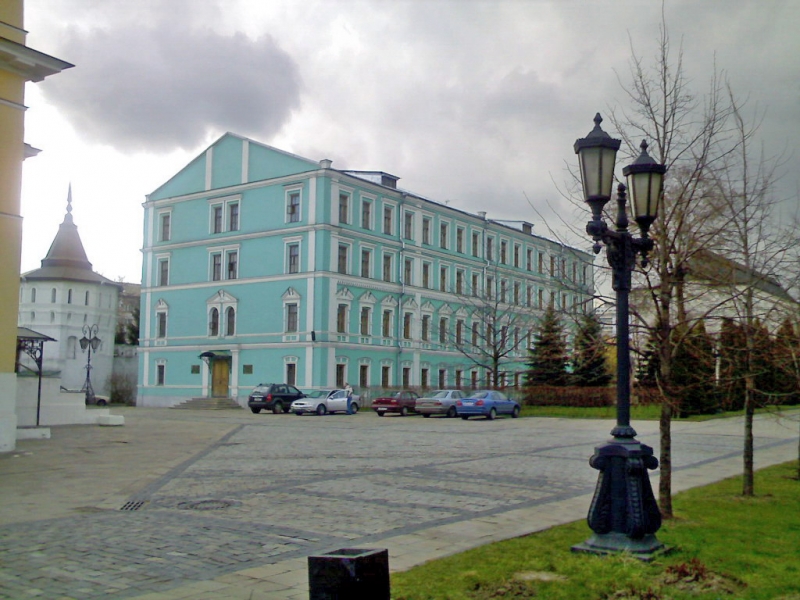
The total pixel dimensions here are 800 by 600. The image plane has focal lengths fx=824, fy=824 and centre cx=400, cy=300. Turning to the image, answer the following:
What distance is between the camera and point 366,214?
56.0 meters

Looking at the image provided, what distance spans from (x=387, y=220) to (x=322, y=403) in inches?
683

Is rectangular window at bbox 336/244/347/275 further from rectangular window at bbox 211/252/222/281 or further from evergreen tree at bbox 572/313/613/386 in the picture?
evergreen tree at bbox 572/313/613/386

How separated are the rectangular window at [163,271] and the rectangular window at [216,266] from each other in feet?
15.9

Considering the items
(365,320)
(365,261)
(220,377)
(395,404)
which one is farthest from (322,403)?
(365,261)

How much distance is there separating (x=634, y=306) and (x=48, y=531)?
7762 mm

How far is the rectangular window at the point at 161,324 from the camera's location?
6025 centimetres

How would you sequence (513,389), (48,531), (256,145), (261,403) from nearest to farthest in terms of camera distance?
(48,531)
(261,403)
(513,389)
(256,145)

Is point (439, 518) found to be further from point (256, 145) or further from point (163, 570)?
point (256, 145)

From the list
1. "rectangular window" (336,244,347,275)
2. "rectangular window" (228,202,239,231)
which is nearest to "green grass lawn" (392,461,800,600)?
"rectangular window" (336,244,347,275)

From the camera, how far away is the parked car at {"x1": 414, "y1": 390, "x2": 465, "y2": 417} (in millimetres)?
42406

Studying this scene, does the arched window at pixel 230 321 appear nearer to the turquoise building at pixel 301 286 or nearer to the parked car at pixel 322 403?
the turquoise building at pixel 301 286

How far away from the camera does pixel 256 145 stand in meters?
56.0

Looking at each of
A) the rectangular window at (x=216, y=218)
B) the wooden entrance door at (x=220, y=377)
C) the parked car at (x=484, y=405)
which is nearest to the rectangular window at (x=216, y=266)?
the rectangular window at (x=216, y=218)

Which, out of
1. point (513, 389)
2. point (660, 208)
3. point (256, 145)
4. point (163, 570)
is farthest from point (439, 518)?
point (256, 145)
